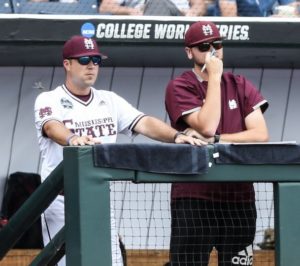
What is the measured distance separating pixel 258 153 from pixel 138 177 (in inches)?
21.4

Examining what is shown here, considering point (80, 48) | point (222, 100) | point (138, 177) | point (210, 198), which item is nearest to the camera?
point (138, 177)

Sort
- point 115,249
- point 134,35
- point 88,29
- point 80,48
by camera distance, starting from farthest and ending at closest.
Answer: point 134,35 → point 88,29 → point 80,48 → point 115,249

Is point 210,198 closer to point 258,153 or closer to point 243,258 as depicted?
point 243,258

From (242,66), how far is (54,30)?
2.10 metres

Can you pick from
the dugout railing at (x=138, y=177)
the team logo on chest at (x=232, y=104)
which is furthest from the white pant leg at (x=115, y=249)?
the team logo on chest at (x=232, y=104)

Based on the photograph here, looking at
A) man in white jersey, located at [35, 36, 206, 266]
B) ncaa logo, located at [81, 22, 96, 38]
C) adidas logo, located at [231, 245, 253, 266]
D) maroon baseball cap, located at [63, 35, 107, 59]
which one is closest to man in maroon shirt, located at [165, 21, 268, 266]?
adidas logo, located at [231, 245, 253, 266]

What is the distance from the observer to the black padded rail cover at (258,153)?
4348 mm

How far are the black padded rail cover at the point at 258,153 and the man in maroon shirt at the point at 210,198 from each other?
504 millimetres

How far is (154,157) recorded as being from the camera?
4.24 meters

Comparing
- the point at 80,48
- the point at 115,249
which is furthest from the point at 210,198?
the point at 80,48

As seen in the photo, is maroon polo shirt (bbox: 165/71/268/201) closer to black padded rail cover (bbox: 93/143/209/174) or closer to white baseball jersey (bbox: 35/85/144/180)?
white baseball jersey (bbox: 35/85/144/180)

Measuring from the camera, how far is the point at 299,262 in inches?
172

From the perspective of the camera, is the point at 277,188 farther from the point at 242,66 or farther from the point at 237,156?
the point at 242,66

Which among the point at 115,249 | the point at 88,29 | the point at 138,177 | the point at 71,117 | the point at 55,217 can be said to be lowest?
the point at 115,249
